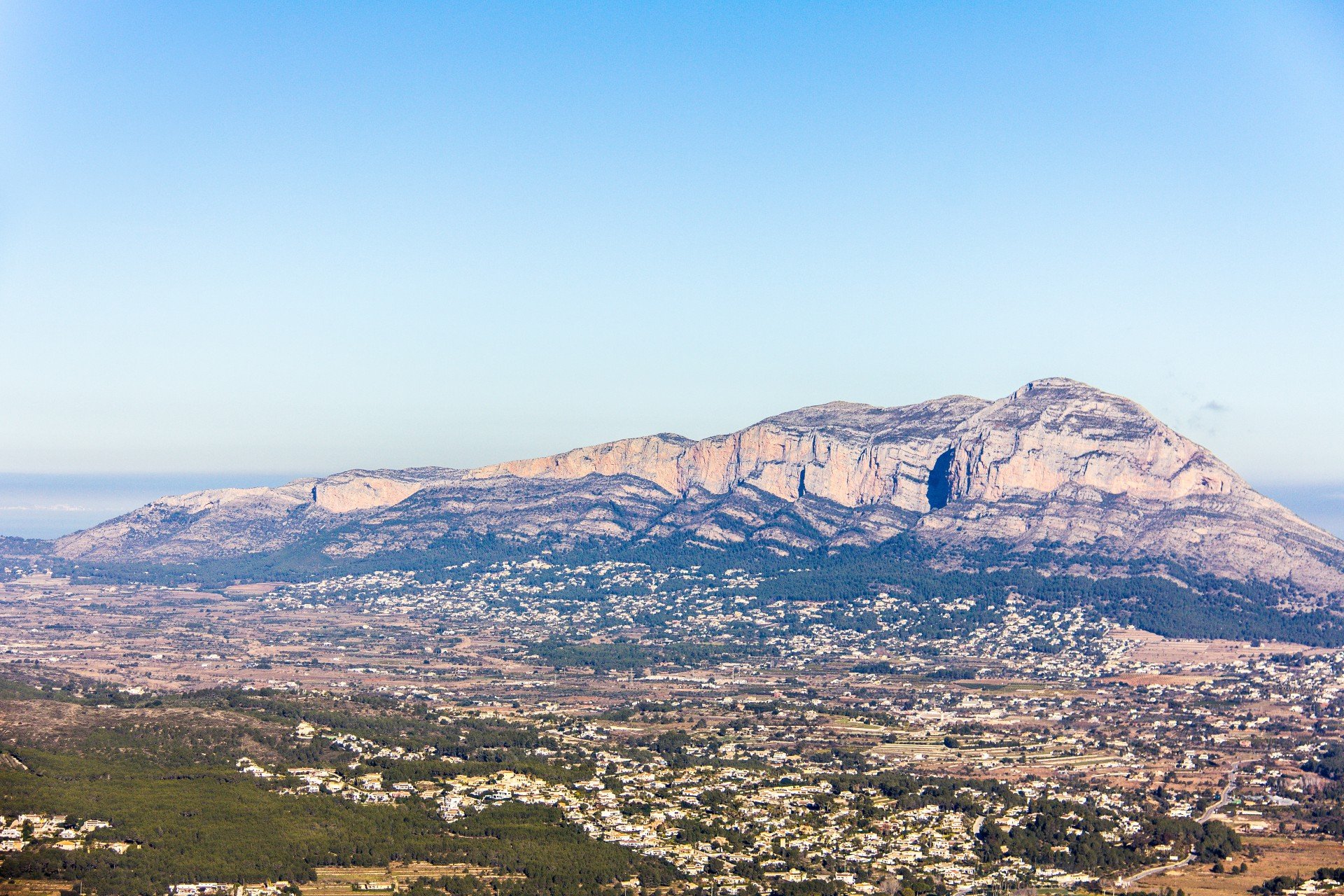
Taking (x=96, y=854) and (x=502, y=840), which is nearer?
(x=96, y=854)

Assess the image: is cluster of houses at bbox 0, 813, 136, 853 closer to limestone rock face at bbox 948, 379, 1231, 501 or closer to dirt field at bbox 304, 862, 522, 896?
dirt field at bbox 304, 862, 522, 896

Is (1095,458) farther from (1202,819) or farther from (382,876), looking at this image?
(382,876)

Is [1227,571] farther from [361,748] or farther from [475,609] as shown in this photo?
[361,748]

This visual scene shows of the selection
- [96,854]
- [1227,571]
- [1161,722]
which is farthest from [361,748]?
[1227,571]

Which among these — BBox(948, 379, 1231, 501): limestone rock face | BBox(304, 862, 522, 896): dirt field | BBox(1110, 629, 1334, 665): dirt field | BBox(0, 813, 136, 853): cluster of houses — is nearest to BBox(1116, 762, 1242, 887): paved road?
BBox(304, 862, 522, 896): dirt field

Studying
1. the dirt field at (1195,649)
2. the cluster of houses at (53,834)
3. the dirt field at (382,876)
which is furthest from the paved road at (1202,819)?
the cluster of houses at (53,834)

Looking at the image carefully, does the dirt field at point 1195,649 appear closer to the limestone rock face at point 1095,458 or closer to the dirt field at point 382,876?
the limestone rock face at point 1095,458
